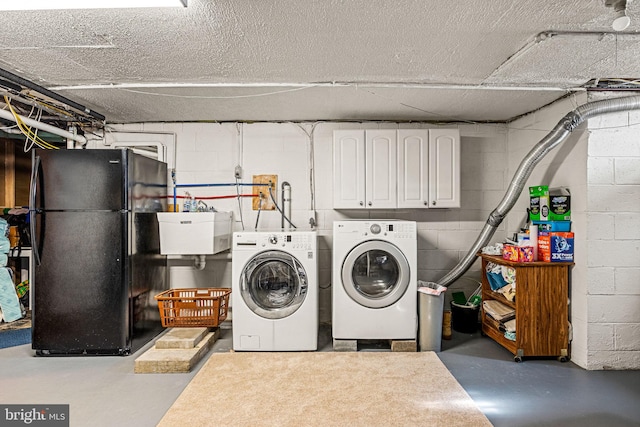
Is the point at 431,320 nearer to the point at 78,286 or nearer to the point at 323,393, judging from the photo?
the point at 323,393

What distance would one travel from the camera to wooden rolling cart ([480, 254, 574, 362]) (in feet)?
9.93

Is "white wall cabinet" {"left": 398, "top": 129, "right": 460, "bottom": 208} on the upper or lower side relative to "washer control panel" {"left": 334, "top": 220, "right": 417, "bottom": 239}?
upper

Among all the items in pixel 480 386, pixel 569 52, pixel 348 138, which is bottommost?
pixel 480 386

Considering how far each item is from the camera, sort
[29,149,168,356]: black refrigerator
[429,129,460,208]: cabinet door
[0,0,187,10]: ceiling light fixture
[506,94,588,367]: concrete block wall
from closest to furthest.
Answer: [0,0,187,10]: ceiling light fixture
[506,94,588,367]: concrete block wall
[29,149,168,356]: black refrigerator
[429,129,460,208]: cabinet door

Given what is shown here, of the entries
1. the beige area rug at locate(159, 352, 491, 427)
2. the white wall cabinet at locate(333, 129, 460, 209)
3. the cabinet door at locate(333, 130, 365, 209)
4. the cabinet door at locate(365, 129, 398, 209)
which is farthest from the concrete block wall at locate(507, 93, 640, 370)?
the cabinet door at locate(333, 130, 365, 209)

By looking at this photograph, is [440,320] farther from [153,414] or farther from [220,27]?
[220,27]

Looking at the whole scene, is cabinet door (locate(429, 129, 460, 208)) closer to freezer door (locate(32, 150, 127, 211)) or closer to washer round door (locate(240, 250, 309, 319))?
washer round door (locate(240, 250, 309, 319))

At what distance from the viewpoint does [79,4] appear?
5.64 feet

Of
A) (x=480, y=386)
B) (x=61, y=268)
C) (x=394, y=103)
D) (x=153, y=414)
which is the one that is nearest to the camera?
(x=153, y=414)

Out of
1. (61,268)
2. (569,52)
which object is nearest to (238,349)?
(61,268)

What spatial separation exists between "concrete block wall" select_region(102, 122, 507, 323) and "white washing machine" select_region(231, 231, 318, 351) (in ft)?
2.78

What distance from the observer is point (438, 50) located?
2344 millimetres

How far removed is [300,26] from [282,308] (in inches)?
87.3

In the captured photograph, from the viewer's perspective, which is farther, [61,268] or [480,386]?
[61,268]
